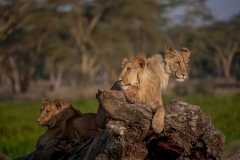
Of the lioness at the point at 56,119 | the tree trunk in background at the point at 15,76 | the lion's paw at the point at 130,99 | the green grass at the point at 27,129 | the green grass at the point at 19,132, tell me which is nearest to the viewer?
the lion's paw at the point at 130,99

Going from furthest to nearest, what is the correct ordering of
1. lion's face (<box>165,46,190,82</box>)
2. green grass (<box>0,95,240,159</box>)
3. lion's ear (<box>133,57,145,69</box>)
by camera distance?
green grass (<box>0,95,240,159</box>) < lion's face (<box>165,46,190,82</box>) < lion's ear (<box>133,57,145,69</box>)

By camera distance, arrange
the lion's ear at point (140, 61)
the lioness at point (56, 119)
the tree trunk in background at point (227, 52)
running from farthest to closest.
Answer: the tree trunk in background at point (227, 52) < the lioness at point (56, 119) < the lion's ear at point (140, 61)

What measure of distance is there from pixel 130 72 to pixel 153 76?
0.34m

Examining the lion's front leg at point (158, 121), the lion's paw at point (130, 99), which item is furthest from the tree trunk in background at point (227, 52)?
the lion's front leg at point (158, 121)

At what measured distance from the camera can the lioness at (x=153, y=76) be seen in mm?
3849

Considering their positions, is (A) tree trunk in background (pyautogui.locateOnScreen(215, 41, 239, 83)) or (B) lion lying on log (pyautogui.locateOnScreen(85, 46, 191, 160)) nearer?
(B) lion lying on log (pyautogui.locateOnScreen(85, 46, 191, 160))

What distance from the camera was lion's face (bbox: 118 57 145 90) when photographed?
3.91m

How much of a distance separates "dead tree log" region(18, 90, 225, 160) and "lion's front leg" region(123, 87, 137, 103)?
70 millimetres

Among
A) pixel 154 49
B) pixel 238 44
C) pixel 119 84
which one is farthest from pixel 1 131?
pixel 154 49

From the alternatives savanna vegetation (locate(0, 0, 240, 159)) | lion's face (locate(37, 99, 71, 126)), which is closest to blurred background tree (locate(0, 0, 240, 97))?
savanna vegetation (locate(0, 0, 240, 159))

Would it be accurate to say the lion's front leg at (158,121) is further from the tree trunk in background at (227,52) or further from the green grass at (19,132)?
the tree trunk in background at (227,52)

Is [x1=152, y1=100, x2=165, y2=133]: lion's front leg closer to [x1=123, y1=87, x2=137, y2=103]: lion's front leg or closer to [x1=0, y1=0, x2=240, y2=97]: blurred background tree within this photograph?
[x1=123, y1=87, x2=137, y2=103]: lion's front leg

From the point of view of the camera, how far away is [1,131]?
12930 mm

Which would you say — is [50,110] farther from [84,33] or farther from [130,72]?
[84,33]
